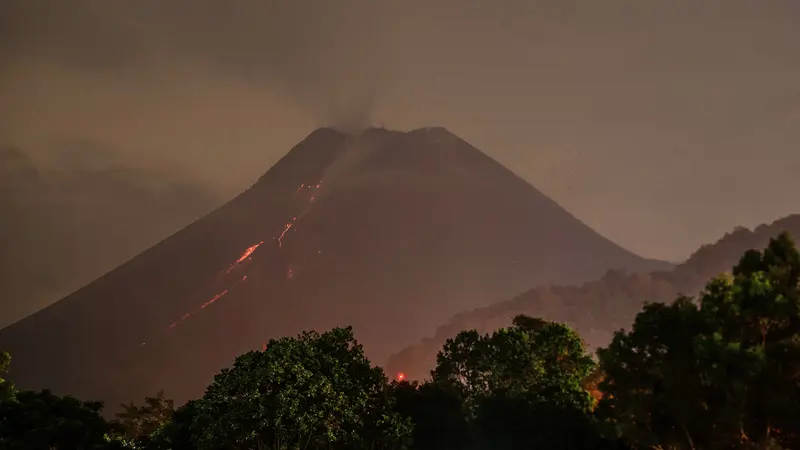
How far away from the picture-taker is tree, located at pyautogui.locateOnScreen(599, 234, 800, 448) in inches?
604

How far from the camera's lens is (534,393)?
2877cm

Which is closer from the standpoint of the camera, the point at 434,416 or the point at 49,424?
the point at 49,424

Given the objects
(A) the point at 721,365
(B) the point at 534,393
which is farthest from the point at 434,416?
(A) the point at 721,365

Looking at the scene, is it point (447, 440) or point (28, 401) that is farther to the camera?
point (447, 440)

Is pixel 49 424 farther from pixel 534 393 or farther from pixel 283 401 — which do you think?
pixel 534 393

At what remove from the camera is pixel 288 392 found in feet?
76.3

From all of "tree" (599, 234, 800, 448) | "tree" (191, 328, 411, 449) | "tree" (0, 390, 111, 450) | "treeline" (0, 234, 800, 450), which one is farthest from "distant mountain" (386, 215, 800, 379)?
"tree" (599, 234, 800, 448)

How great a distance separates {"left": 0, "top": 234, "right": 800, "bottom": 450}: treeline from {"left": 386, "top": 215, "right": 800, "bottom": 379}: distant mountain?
364 feet

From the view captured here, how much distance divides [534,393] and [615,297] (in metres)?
147

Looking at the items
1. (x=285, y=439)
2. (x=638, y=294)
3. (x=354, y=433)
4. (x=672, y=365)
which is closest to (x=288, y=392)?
(x=285, y=439)

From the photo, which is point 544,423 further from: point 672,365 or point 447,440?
point 672,365

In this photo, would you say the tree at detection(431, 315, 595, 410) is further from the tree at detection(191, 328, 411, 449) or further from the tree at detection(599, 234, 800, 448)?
the tree at detection(599, 234, 800, 448)

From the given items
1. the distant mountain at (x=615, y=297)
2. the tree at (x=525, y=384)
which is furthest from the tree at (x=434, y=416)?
the distant mountain at (x=615, y=297)

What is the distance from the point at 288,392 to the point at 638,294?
158590mm
